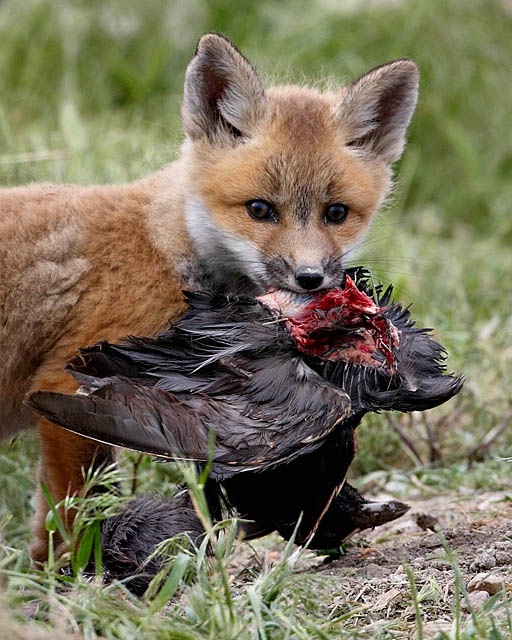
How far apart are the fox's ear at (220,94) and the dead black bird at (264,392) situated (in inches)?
47.2

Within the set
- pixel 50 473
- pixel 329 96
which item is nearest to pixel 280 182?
pixel 329 96

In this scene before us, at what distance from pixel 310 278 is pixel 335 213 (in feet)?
1.94

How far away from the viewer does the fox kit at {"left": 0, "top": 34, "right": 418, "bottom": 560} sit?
4109 mm

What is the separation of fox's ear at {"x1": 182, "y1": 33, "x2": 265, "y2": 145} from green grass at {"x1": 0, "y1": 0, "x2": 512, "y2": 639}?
0.73 metres

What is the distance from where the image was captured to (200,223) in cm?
445

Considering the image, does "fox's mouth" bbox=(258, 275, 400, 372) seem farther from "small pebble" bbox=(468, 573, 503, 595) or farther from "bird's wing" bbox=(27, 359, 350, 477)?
"small pebble" bbox=(468, 573, 503, 595)

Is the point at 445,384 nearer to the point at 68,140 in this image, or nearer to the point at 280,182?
the point at 280,182

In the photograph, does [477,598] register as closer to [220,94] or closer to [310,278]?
[310,278]

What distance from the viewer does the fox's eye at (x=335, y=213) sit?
4535mm

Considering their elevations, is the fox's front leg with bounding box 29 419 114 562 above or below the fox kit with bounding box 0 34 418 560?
below

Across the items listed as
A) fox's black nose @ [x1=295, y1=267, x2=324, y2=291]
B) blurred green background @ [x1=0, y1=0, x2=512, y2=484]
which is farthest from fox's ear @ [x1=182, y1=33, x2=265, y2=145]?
blurred green background @ [x1=0, y1=0, x2=512, y2=484]

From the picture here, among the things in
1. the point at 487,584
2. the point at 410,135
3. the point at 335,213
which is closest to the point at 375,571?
the point at 487,584

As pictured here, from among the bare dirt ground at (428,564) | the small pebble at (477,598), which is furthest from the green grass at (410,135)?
the small pebble at (477,598)

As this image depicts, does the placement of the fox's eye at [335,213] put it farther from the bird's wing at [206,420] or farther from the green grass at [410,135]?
the bird's wing at [206,420]
